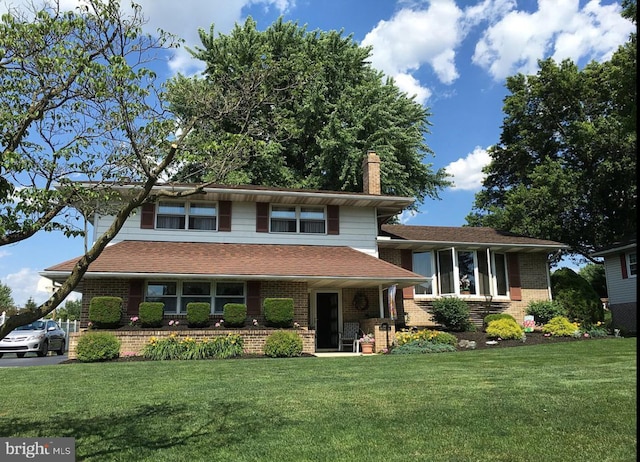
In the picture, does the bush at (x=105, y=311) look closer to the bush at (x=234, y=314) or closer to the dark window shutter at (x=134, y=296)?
the dark window shutter at (x=134, y=296)

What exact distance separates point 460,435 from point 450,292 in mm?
16130

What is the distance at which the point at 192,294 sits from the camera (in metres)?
17.7

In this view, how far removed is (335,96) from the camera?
29.9 m

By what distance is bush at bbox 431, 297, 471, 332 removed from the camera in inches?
773

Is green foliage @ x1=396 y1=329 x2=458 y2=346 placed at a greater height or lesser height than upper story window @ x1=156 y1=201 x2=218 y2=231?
lesser

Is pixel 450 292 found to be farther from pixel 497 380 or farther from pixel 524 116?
pixel 524 116

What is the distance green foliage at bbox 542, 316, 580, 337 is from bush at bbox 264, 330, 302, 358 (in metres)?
9.12

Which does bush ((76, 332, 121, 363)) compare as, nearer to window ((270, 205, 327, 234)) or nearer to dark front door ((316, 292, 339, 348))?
window ((270, 205, 327, 234))

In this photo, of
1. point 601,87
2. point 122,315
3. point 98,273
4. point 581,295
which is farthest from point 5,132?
point 601,87

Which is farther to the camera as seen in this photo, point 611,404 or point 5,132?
point 611,404

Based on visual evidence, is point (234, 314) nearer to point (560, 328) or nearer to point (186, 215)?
point (186, 215)

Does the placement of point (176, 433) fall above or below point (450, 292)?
below

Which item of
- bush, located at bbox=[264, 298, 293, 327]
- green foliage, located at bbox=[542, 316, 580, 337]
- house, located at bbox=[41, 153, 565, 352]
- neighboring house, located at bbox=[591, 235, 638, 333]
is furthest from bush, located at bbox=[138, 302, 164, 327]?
neighboring house, located at bbox=[591, 235, 638, 333]

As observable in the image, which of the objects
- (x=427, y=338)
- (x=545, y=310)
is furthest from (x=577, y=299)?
(x=427, y=338)
